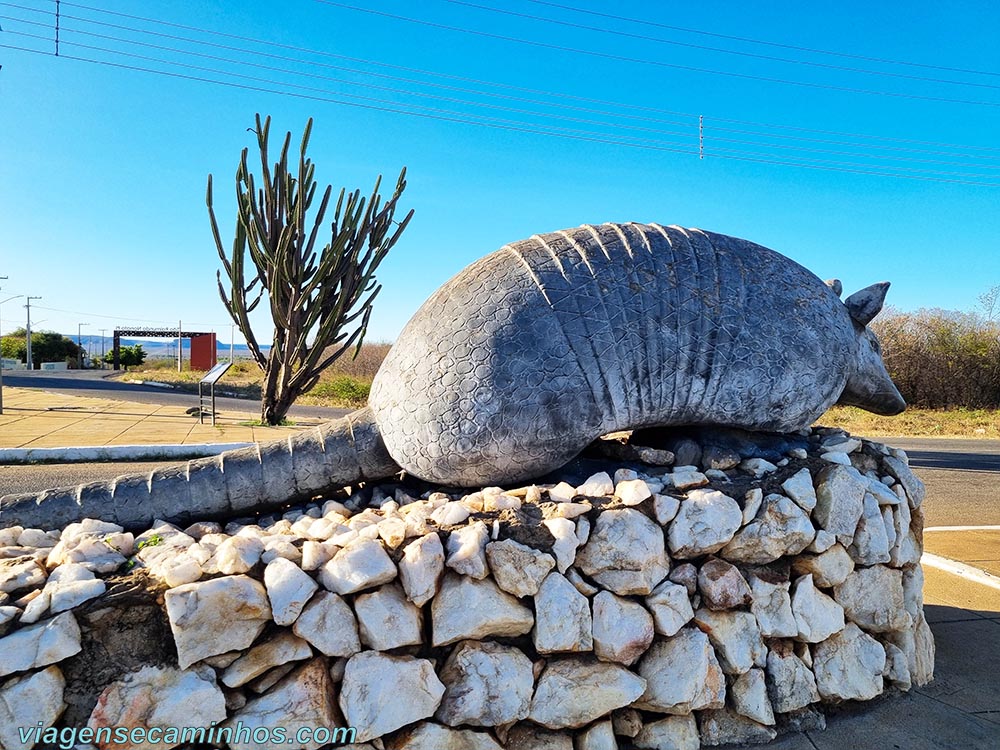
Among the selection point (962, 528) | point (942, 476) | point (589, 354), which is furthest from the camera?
point (942, 476)

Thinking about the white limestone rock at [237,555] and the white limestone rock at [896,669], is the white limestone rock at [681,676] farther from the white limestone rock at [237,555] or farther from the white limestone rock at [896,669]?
the white limestone rock at [237,555]

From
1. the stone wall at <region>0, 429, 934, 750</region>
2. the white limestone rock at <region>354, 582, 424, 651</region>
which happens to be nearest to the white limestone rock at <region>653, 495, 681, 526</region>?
the stone wall at <region>0, 429, 934, 750</region>

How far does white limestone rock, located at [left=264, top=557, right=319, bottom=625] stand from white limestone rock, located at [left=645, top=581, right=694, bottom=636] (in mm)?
1293

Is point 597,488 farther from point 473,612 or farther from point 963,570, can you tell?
point 963,570

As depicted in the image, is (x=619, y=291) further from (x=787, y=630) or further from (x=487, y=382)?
(x=787, y=630)

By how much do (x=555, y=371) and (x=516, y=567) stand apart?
0.90 metres

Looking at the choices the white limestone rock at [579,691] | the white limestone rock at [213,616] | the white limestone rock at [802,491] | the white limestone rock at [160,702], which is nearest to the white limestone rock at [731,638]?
the white limestone rock at [579,691]

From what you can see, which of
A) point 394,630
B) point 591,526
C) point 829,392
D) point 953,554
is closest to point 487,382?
point 591,526

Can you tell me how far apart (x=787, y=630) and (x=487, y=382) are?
5.40 ft

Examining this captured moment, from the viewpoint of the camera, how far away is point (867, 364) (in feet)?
12.4

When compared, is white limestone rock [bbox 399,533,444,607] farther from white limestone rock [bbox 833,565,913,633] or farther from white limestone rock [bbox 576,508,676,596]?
white limestone rock [bbox 833,565,913,633]

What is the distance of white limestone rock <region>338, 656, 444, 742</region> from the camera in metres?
2.19

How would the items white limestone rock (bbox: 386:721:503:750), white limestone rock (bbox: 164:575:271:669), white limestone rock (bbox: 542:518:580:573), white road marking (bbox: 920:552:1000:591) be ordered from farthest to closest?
white road marking (bbox: 920:552:1000:591) < white limestone rock (bbox: 542:518:580:573) < white limestone rock (bbox: 386:721:503:750) < white limestone rock (bbox: 164:575:271:669)

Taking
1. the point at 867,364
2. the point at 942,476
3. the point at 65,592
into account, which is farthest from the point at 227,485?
the point at 942,476
